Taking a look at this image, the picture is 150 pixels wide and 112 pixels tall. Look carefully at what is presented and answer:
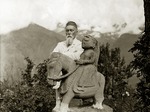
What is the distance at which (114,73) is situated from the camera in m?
22.5

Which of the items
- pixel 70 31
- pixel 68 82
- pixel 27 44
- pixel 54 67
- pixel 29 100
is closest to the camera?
pixel 54 67

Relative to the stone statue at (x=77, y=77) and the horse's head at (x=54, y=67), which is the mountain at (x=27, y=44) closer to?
the stone statue at (x=77, y=77)

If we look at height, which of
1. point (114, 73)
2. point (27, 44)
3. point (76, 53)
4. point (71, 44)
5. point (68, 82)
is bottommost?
point (114, 73)

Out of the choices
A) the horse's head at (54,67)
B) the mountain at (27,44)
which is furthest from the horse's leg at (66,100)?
the mountain at (27,44)

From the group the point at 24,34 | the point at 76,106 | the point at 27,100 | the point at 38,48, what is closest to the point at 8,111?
the point at 27,100

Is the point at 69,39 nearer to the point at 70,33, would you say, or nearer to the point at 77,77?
the point at 70,33

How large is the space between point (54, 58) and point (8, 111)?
8854 mm

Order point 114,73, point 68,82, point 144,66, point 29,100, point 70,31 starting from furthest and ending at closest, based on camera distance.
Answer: point 114,73 → point 29,100 → point 144,66 → point 70,31 → point 68,82

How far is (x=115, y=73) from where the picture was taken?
74.1ft

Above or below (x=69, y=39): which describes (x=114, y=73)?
below

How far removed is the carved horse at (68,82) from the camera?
5.93m

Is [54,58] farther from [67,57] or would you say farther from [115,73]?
[115,73]

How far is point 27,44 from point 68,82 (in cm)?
5059

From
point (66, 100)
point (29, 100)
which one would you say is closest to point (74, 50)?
point (66, 100)
